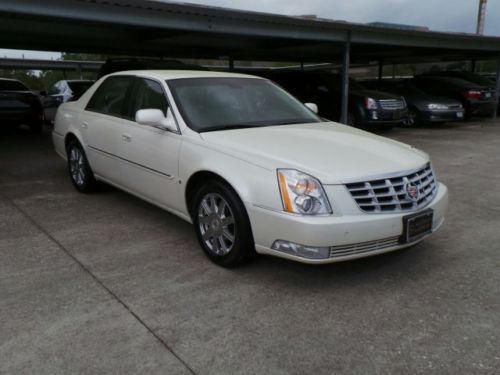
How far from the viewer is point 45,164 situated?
26.1 feet

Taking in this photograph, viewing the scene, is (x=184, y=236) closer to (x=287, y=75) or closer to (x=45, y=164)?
(x=45, y=164)

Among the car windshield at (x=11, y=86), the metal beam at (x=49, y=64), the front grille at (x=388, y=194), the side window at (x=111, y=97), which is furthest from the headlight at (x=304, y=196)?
the metal beam at (x=49, y=64)

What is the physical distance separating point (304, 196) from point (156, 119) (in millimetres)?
1566

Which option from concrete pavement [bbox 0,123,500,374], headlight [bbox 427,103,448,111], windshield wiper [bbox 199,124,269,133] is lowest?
concrete pavement [bbox 0,123,500,374]

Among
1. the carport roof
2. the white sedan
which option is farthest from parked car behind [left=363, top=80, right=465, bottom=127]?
the white sedan

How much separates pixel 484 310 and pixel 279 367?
147 centimetres

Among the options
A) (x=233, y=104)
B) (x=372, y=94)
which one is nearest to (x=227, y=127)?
(x=233, y=104)

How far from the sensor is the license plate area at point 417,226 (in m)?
3.28

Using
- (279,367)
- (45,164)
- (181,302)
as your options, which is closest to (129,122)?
(181,302)

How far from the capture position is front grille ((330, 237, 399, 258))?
3.11 m

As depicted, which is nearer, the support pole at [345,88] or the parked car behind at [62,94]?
the support pole at [345,88]

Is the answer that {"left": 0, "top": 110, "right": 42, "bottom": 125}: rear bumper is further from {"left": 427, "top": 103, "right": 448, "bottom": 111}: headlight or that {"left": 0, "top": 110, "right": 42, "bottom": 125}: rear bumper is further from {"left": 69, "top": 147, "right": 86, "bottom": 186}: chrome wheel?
{"left": 427, "top": 103, "right": 448, "bottom": 111}: headlight

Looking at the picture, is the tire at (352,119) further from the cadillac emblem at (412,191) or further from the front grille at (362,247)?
the front grille at (362,247)

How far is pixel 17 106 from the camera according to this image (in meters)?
11.3
